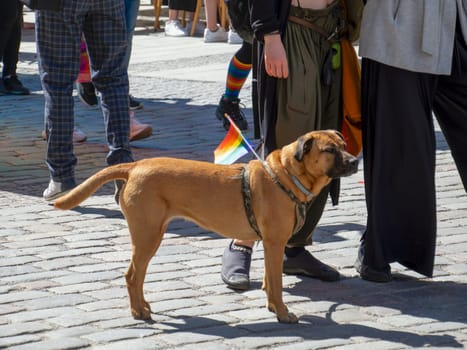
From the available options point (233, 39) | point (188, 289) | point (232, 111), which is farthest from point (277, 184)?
point (233, 39)

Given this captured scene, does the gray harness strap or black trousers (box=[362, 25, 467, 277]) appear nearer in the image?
the gray harness strap

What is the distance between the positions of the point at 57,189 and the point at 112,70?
80 cm

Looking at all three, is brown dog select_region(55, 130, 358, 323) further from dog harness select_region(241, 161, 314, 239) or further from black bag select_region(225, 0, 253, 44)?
black bag select_region(225, 0, 253, 44)

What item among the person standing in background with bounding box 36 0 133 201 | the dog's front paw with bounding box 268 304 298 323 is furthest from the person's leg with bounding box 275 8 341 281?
the person standing in background with bounding box 36 0 133 201

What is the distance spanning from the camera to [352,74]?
5543mm

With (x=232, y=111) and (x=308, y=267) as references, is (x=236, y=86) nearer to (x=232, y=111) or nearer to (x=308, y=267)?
(x=232, y=111)

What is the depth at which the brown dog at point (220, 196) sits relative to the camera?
480 cm

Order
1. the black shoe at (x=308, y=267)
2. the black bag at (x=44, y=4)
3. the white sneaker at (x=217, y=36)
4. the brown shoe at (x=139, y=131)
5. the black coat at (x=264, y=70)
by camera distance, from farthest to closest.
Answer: the white sneaker at (x=217, y=36) < the brown shoe at (x=139, y=131) < the black bag at (x=44, y=4) < the black shoe at (x=308, y=267) < the black coat at (x=264, y=70)

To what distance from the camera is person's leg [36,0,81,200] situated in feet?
23.1

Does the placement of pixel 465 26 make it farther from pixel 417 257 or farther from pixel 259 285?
pixel 259 285

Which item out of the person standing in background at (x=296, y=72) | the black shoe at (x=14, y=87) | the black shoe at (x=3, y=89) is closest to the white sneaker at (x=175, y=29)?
the black shoe at (x=3, y=89)

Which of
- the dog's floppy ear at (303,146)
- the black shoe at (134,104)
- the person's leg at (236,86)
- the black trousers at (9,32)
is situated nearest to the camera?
the dog's floppy ear at (303,146)

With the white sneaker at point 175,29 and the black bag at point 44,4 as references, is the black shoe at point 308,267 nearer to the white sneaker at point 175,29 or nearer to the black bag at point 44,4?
the black bag at point 44,4

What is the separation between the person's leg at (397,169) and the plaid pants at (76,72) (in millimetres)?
2085
